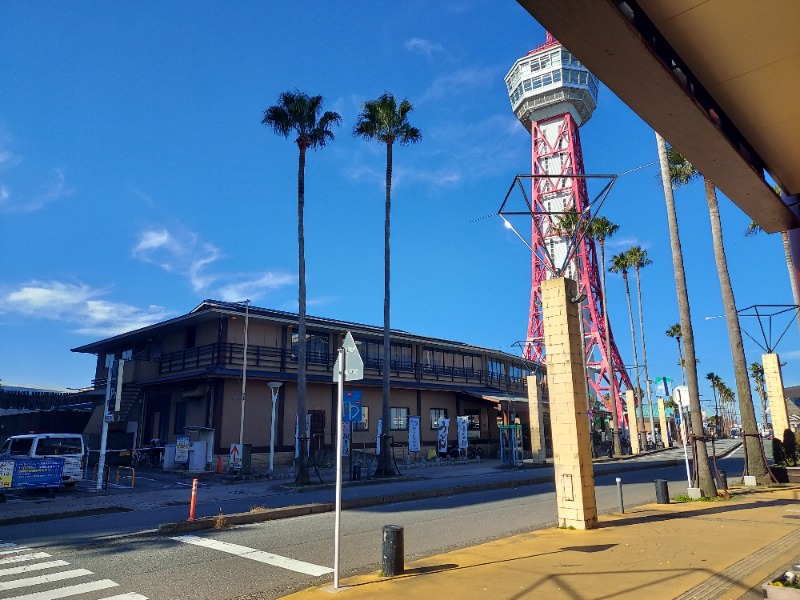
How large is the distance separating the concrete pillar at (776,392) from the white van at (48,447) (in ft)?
85.8

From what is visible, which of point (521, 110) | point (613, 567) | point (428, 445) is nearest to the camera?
point (613, 567)

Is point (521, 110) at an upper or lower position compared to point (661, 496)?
upper

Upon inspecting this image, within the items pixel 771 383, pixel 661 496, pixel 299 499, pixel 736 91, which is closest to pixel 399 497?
pixel 299 499

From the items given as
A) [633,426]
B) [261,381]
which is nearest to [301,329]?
[261,381]

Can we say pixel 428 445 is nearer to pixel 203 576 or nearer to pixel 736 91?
pixel 203 576

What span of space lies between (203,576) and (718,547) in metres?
7.65

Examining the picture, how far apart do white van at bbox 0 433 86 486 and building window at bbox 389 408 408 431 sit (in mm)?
18597

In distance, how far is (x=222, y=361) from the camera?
2783 cm

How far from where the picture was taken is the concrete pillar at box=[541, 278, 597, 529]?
10.2m

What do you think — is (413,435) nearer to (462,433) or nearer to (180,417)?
(462,433)

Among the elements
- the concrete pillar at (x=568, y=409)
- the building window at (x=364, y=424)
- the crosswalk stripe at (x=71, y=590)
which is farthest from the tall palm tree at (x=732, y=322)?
the building window at (x=364, y=424)

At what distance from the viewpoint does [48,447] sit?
2014 centimetres

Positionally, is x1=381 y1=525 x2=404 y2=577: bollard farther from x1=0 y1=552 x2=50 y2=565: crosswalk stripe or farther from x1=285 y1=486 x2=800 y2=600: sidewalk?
x1=0 y1=552 x2=50 y2=565: crosswalk stripe

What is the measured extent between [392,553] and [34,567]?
→ 5834 mm
